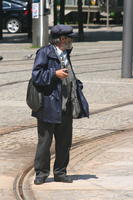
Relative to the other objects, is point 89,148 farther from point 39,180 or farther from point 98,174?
point 39,180

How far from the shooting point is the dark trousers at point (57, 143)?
784cm

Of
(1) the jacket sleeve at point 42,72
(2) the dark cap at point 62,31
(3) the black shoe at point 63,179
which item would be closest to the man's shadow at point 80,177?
(3) the black shoe at point 63,179

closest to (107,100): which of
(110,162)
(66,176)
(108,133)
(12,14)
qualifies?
(108,133)

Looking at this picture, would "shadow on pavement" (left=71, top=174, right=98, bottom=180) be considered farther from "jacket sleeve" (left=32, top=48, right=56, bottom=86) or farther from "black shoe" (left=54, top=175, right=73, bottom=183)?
"jacket sleeve" (left=32, top=48, right=56, bottom=86)

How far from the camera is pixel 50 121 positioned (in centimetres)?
769

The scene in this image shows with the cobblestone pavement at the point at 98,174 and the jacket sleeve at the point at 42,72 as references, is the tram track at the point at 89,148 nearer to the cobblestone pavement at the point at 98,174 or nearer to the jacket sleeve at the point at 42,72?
the cobblestone pavement at the point at 98,174

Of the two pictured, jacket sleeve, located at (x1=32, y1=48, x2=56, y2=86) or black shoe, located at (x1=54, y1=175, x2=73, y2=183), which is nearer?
jacket sleeve, located at (x1=32, y1=48, x2=56, y2=86)

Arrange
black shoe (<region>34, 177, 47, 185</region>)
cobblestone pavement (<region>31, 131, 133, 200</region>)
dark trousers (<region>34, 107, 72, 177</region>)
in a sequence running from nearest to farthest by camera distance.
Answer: cobblestone pavement (<region>31, 131, 133, 200</region>) < dark trousers (<region>34, 107, 72, 177</region>) < black shoe (<region>34, 177, 47, 185</region>)

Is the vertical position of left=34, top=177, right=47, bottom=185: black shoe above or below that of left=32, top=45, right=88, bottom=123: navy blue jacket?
below

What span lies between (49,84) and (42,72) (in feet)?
0.45

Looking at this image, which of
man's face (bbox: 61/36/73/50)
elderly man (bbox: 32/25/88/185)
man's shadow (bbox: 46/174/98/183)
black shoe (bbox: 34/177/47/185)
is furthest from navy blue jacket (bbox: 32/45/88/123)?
man's shadow (bbox: 46/174/98/183)

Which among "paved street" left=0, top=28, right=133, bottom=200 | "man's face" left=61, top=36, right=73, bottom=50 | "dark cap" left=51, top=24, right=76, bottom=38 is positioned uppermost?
"dark cap" left=51, top=24, right=76, bottom=38

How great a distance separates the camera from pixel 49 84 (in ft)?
25.1

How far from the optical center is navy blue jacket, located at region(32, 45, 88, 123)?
25.0 ft
